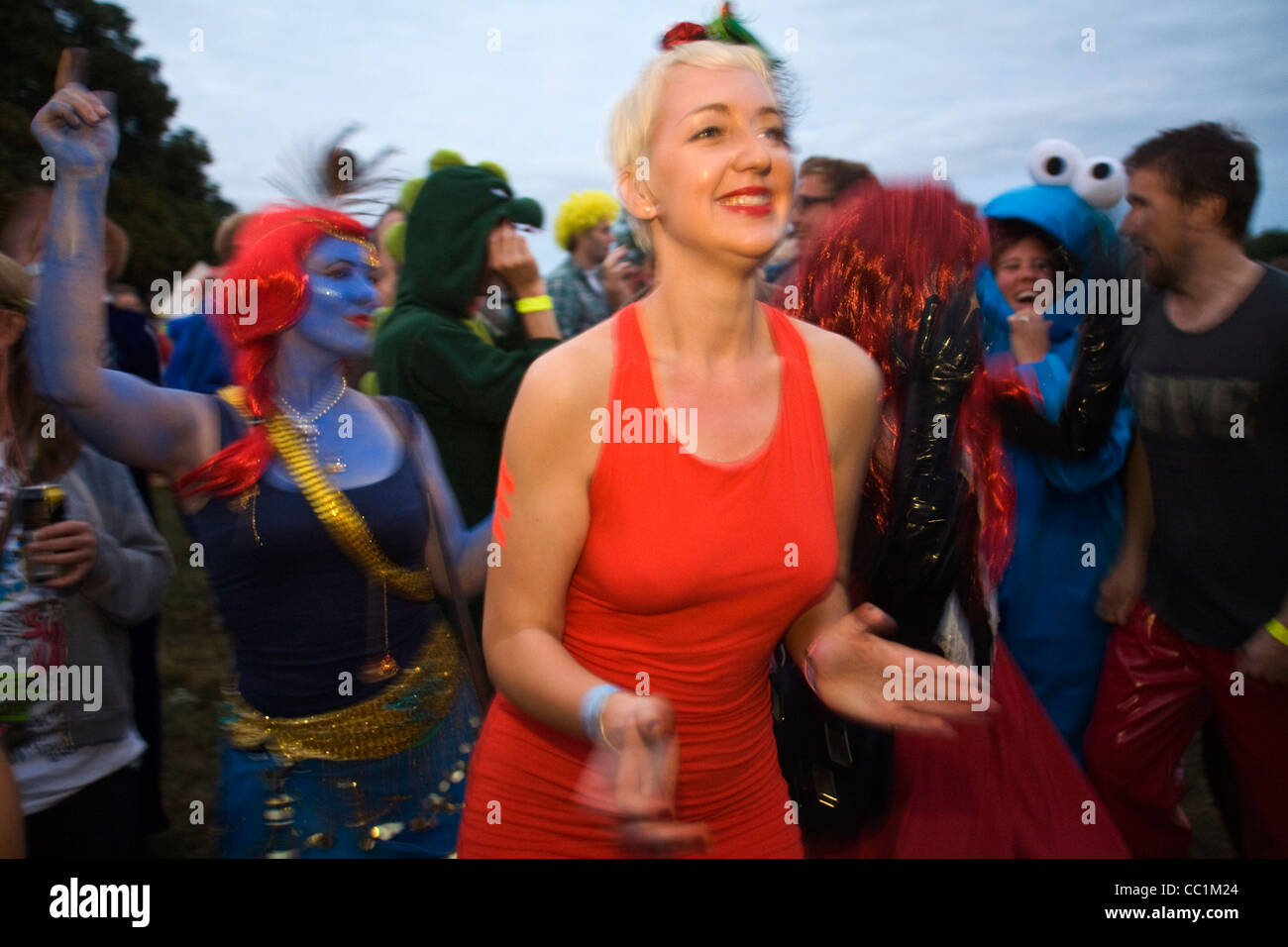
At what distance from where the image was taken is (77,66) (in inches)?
74.7

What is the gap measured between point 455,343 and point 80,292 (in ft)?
3.85

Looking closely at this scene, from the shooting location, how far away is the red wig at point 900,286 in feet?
6.59

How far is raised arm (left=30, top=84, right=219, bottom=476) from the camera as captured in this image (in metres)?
1.76

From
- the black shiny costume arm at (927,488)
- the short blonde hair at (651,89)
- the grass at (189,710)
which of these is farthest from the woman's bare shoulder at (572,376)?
the grass at (189,710)

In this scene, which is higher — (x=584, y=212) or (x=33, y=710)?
(x=584, y=212)

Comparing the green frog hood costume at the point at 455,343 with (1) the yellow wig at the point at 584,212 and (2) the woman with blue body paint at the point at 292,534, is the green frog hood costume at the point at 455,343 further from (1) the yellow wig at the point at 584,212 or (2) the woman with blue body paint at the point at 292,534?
(1) the yellow wig at the point at 584,212

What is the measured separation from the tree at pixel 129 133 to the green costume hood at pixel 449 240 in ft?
30.1

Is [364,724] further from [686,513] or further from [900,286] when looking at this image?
[900,286]

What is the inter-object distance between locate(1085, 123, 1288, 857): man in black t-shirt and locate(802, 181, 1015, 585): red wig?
2.47 ft

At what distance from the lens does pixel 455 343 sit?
2.86m

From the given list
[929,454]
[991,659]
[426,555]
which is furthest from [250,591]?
[991,659]

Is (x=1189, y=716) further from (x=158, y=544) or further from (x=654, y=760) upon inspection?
(x=158, y=544)
